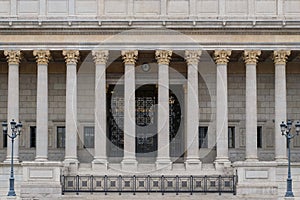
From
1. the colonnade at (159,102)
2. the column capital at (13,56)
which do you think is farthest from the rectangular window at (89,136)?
the column capital at (13,56)

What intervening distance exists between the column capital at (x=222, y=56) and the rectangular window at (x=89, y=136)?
11638 millimetres

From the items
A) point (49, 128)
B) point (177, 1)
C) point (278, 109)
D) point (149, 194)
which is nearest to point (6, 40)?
point (49, 128)

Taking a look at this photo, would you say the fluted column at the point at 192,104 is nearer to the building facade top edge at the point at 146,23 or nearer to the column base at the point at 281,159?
the building facade top edge at the point at 146,23

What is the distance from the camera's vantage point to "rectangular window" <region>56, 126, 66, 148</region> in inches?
2424

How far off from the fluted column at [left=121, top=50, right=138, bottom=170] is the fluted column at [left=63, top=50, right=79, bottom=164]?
366cm

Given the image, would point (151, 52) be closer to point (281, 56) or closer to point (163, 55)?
point (163, 55)

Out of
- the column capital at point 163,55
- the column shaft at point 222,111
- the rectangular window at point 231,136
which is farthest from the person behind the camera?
the rectangular window at point 231,136

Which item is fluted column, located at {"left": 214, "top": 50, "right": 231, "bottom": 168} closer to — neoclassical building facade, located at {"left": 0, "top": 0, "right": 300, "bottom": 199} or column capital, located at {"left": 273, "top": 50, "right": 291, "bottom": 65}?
neoclassical building facade, located at {"left": 0, "top": 0, "right": 300, "bottom": 199}

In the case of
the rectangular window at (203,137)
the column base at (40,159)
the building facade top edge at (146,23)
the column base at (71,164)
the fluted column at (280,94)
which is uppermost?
the building facade top edge at (146,23)

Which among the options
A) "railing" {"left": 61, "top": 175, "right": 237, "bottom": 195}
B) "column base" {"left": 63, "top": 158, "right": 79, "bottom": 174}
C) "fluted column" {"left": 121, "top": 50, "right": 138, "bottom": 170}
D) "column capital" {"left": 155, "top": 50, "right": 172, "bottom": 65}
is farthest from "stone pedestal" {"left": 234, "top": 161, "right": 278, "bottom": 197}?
"column base" {"left": 63, "top": 158, "right": 79, "bottom": 174}

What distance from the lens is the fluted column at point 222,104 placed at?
56.7 metres

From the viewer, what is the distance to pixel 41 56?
5653 cm

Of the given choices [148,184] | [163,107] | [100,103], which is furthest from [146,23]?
[148,184]

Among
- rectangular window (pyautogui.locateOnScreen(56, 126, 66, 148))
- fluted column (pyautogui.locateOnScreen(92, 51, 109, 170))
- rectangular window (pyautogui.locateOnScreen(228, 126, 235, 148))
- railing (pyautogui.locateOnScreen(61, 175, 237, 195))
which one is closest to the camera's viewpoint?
railing (pyautogui.locateOnScreen(61, 175, 237, 195))
